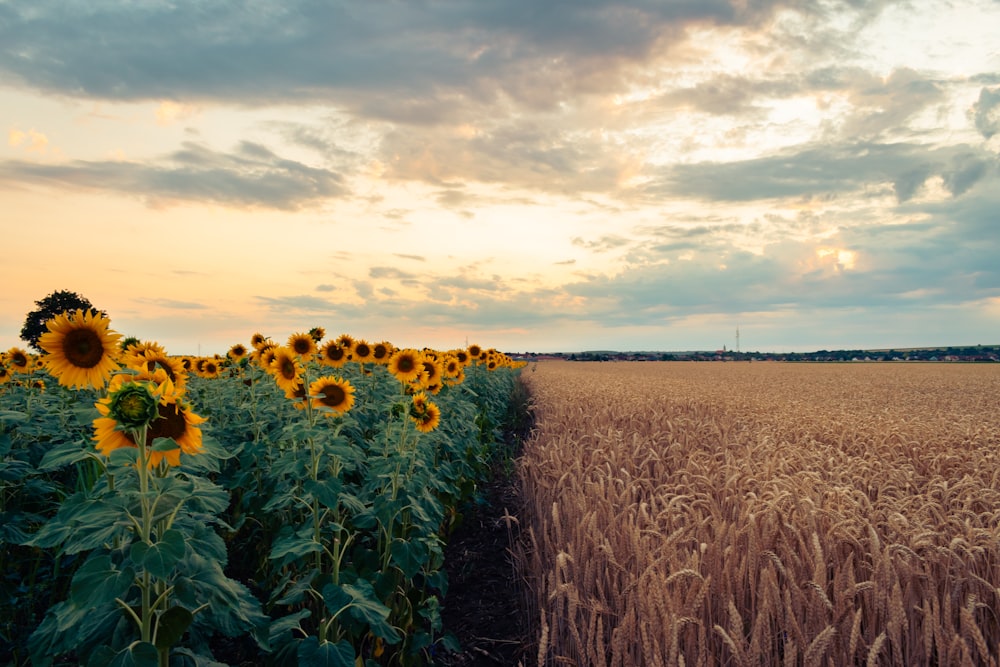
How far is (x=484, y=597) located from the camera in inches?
261

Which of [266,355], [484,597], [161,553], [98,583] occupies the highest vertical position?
[266,355]

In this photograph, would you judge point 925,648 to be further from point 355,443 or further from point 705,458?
point 355,443

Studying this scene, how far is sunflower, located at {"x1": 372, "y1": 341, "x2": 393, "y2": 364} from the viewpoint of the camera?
9.46m

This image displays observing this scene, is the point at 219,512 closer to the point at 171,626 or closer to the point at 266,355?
the point at 171,626

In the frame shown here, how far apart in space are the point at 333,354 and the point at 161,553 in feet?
21.6

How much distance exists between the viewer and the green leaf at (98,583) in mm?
2580

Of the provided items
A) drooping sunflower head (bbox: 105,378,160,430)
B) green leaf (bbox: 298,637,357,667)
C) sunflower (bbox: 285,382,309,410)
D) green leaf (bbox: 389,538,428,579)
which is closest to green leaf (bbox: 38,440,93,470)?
drooping sunflower head (bbox: 105,378,160,430)

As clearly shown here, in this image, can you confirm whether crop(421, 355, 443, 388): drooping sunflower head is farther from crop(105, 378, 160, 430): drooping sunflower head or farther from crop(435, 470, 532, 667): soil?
crop(105, 378, 160, 430): drooping sunflower head

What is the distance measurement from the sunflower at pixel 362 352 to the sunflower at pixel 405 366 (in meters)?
2.36

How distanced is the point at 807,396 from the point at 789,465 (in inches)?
615

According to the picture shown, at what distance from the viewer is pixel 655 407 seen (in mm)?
12852

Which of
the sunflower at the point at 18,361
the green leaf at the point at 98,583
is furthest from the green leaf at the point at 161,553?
the sunflower at the point at 18,361

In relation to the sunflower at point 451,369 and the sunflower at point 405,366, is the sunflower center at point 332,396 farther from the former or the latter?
the sunflower at point 451,369

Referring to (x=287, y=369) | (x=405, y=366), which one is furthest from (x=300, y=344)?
(x=287, y=369)
